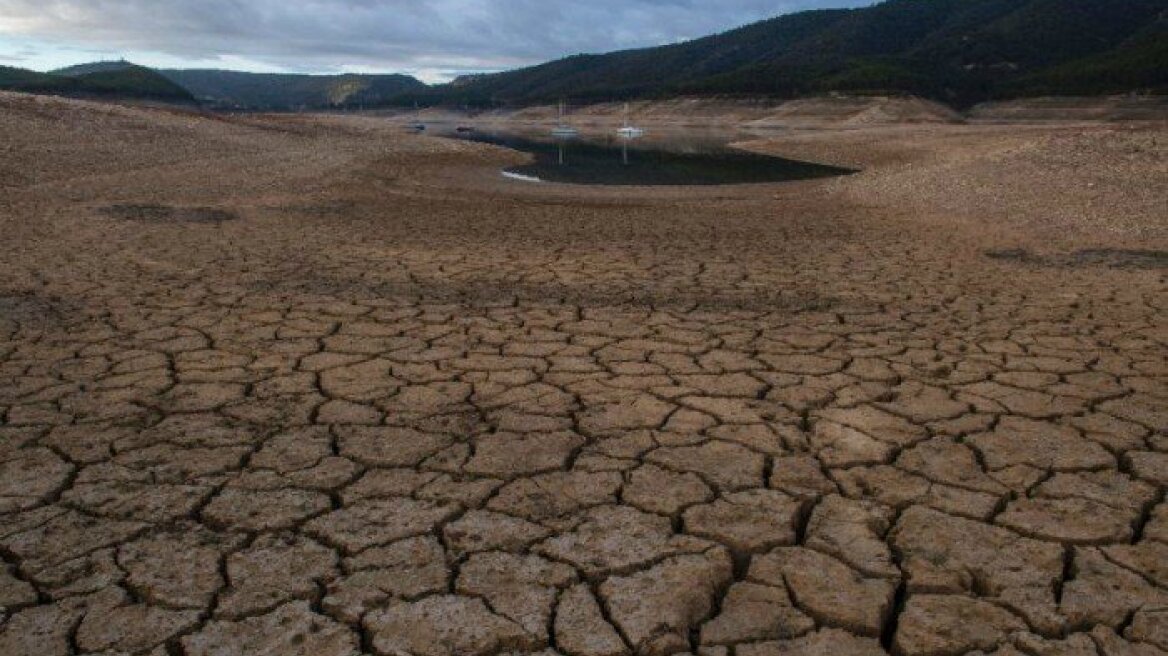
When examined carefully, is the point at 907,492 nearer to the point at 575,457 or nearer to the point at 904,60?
the point at 575,457

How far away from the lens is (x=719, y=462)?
3070 mm

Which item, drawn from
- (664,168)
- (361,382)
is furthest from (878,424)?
(664,168)

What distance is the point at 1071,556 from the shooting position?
2.44 metres

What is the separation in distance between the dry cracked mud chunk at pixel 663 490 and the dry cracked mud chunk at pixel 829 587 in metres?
0.39

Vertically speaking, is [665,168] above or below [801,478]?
above

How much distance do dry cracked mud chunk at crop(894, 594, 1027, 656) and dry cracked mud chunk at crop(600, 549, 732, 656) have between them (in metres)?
0.49

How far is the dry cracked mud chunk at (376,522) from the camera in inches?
98.0

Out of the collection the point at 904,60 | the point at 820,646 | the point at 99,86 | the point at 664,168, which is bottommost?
the point at 820,646

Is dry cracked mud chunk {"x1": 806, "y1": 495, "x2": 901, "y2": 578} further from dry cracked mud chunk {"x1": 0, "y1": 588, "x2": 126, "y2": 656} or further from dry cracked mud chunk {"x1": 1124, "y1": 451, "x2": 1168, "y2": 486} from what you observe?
dry cracked mud chunk {"x1": 0, "y1": 588, "x2": 126, "y2": 656}

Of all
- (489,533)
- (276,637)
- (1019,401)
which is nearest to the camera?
(276,637)

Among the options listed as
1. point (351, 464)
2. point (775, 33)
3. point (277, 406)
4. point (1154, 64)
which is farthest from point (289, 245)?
point (775, 33)

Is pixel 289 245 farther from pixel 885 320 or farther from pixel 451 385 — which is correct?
pixel 885 320

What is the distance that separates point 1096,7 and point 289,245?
4020 inches

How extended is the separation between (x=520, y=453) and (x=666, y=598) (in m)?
1.06
